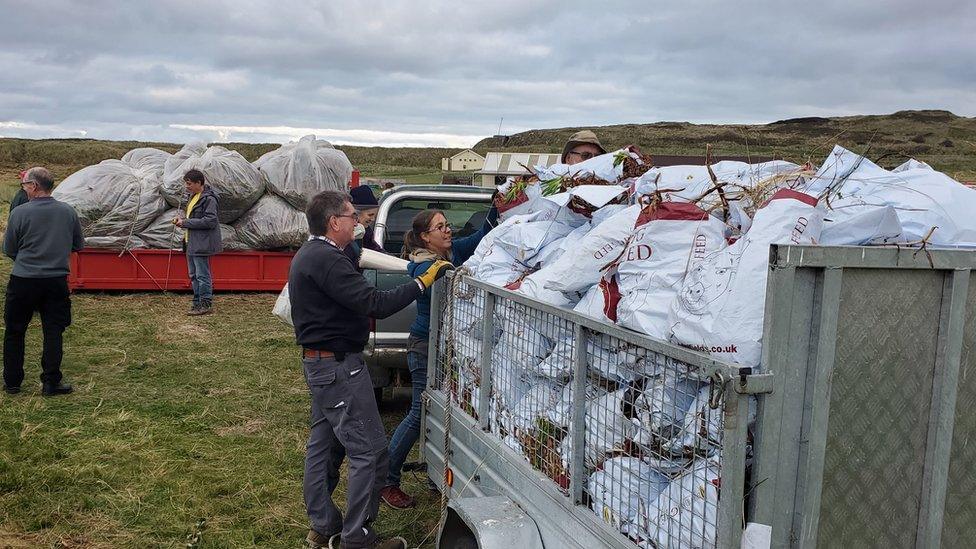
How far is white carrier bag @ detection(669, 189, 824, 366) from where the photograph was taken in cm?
213

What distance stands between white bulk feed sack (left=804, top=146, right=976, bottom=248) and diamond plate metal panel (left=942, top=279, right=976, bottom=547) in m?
0.28

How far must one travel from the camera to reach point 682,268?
8.77 ft

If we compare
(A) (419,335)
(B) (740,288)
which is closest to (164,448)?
(A) (419,335)

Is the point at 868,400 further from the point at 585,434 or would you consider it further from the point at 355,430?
the point at 355,430

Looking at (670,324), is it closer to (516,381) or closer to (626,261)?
(626,261)

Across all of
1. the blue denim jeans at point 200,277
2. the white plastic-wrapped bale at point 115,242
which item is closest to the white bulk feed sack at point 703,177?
the blue denim jeans at point 200,277

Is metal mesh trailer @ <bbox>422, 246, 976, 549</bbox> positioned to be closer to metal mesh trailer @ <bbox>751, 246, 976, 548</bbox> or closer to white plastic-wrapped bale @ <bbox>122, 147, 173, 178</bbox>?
metal mesh trailer @ <bbox>751, 246, 976, 548</bbox>

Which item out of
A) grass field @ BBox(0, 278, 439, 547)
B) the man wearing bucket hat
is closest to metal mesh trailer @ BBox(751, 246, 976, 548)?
grass field @ BBox(0, 278, 439, 547)

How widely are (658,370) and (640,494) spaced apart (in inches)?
15.2

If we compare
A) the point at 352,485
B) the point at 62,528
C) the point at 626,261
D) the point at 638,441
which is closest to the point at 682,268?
the point at 626,261

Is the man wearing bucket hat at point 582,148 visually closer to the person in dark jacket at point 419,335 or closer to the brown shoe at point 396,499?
the person in dark jacket at point 419,335

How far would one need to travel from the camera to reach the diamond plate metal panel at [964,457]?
86.5 inches

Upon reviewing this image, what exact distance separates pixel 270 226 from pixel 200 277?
157 centimetres

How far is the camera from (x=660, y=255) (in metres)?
2.76
